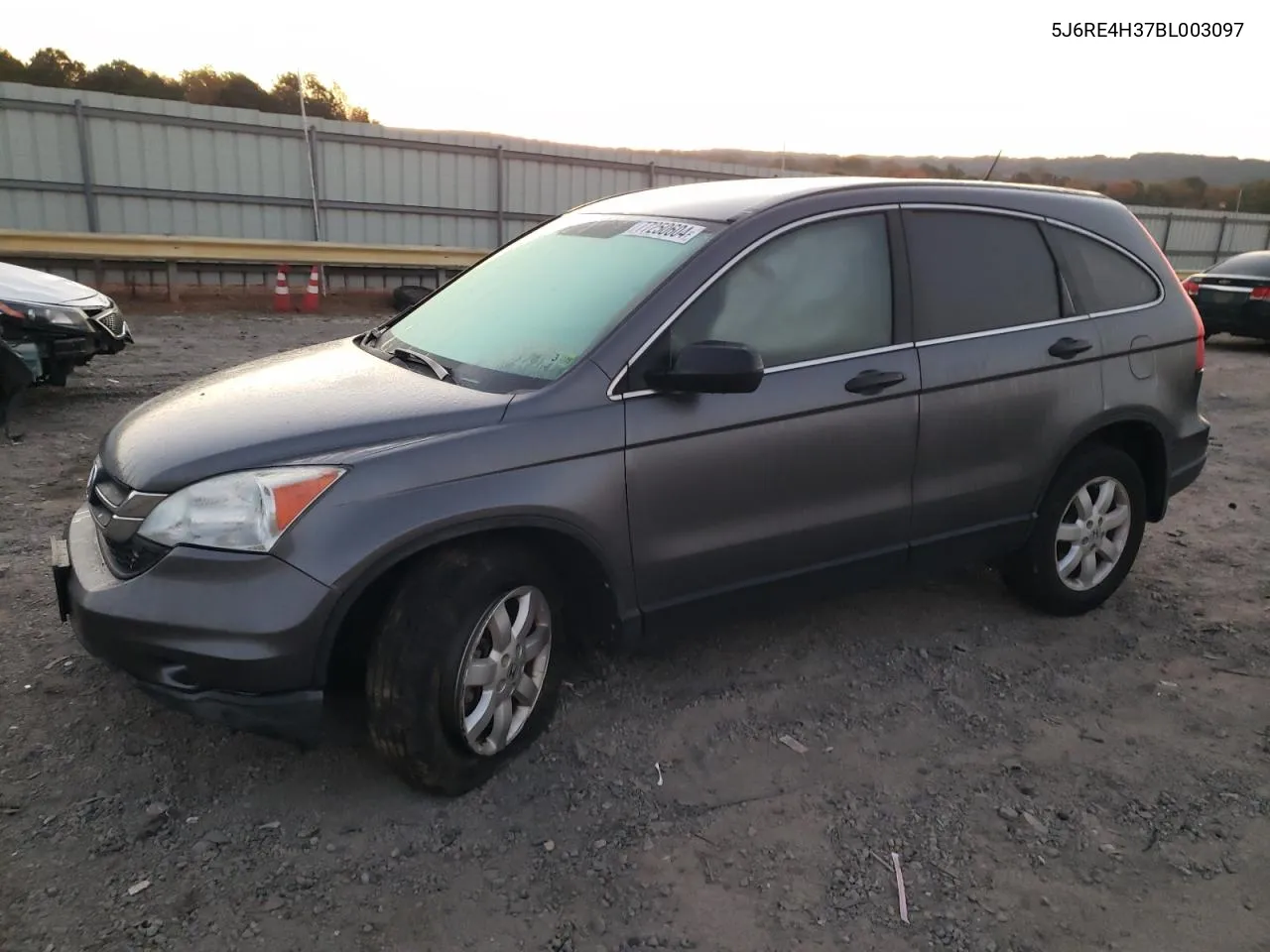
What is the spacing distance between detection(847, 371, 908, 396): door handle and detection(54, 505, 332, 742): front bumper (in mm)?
1934

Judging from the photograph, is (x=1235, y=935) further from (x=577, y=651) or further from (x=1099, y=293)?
(x=1099, y=293)

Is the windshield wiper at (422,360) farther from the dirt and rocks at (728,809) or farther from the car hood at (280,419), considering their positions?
the dirt and rocks at (728,809)

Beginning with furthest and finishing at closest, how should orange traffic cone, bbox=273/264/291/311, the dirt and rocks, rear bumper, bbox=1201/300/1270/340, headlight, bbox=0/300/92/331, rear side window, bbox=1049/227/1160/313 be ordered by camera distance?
orange traffic cone, bbox=273/264/291/311, rear bumper, bbox=1201/300/1270/340, headlight, bbox=0/300/92/331, rear side window, bbox=1049/227/1160/313, the dirt and rocks

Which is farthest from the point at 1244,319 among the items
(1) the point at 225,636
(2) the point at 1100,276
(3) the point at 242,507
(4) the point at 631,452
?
(1) the point at 225,636

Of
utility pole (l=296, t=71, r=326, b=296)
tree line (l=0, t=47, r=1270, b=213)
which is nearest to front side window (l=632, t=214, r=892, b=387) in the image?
utility pole (l=296, t=71, r=326, b=296)

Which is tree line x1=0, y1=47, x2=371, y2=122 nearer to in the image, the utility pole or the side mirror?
the utility pole

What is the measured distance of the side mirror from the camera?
2930mm

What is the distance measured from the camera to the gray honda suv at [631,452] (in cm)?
260

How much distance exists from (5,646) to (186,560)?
166cm

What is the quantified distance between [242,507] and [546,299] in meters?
1.34

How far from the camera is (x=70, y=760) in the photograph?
9.90 feet

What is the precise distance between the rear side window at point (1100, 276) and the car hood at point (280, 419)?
8.57ft

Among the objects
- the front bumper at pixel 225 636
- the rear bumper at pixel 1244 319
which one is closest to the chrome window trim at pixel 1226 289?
the rear bumper at pixel 1244 319

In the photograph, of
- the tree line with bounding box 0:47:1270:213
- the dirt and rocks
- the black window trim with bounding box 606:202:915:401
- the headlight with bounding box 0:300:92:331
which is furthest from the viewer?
the tree line with bounding box 0:47:1270:213
